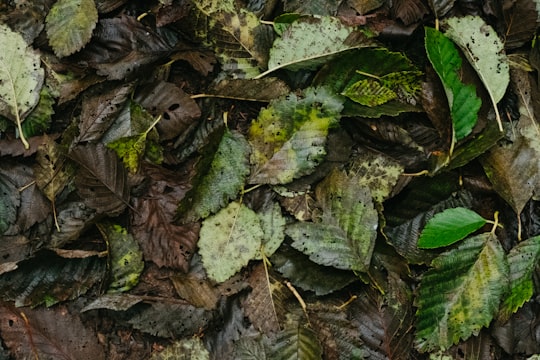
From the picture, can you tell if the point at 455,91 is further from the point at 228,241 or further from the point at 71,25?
the point at 71,25

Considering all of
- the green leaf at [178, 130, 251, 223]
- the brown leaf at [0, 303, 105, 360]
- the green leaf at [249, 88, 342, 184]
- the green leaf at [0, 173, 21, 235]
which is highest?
the green leaf at [249, 88, 342, 184]

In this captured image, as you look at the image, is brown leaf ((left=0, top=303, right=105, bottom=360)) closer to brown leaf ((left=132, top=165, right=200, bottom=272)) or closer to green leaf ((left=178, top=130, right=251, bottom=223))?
brown leaf ((left=132, top=165, right=200, bottom=272))

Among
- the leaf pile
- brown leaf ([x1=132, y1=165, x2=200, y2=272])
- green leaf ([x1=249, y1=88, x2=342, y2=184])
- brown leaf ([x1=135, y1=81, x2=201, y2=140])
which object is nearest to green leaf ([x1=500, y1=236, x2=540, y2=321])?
the leaf pile

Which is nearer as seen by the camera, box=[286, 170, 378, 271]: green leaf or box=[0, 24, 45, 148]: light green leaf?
box=[286, 170, 378, 271]: green leaf

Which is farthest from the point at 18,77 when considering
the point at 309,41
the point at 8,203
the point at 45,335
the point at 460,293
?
the point at 460,293

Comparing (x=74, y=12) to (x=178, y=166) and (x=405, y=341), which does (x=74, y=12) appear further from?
(x=405, y=341)

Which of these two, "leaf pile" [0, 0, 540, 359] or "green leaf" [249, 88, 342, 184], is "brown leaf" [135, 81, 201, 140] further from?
"green leaf" [249, 88, 342, 184]

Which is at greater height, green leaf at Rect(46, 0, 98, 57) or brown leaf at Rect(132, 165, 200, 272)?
green leaf at Rect(46, 0, 98, 57)
